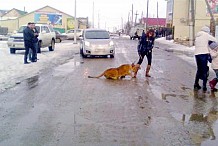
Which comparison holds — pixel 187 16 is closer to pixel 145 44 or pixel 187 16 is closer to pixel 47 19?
pixel 47 19

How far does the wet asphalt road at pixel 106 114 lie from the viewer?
5766mm

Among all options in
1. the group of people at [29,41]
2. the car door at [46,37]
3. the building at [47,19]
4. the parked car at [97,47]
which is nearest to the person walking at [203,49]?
the group of people at [29,41]

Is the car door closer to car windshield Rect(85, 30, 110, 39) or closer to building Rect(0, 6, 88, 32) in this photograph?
car windshield Rect(85, 30, 110, 39)

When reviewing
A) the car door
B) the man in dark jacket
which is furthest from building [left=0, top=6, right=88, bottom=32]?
the man in dark jacket

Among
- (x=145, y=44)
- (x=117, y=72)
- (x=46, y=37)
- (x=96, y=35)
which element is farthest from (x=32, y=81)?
(x=46, y=37)

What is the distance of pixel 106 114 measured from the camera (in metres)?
7.38

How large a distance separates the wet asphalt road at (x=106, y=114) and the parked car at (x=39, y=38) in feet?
38.4

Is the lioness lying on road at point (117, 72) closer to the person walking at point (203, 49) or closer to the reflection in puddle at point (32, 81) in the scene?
the reflection in puddle at point (32, 81)

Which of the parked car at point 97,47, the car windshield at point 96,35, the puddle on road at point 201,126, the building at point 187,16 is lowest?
the puddle on road at point 201,126

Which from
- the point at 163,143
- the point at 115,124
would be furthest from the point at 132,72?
the point at 163,143

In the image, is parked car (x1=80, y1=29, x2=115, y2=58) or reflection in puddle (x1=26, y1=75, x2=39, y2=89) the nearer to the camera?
reflection in puddle (x1=26, y1=75, x2=39, y2=89)

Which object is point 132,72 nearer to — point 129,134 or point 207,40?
point 207,40

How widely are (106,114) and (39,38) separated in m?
17.3

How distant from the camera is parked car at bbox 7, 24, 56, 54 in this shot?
76.0ft
